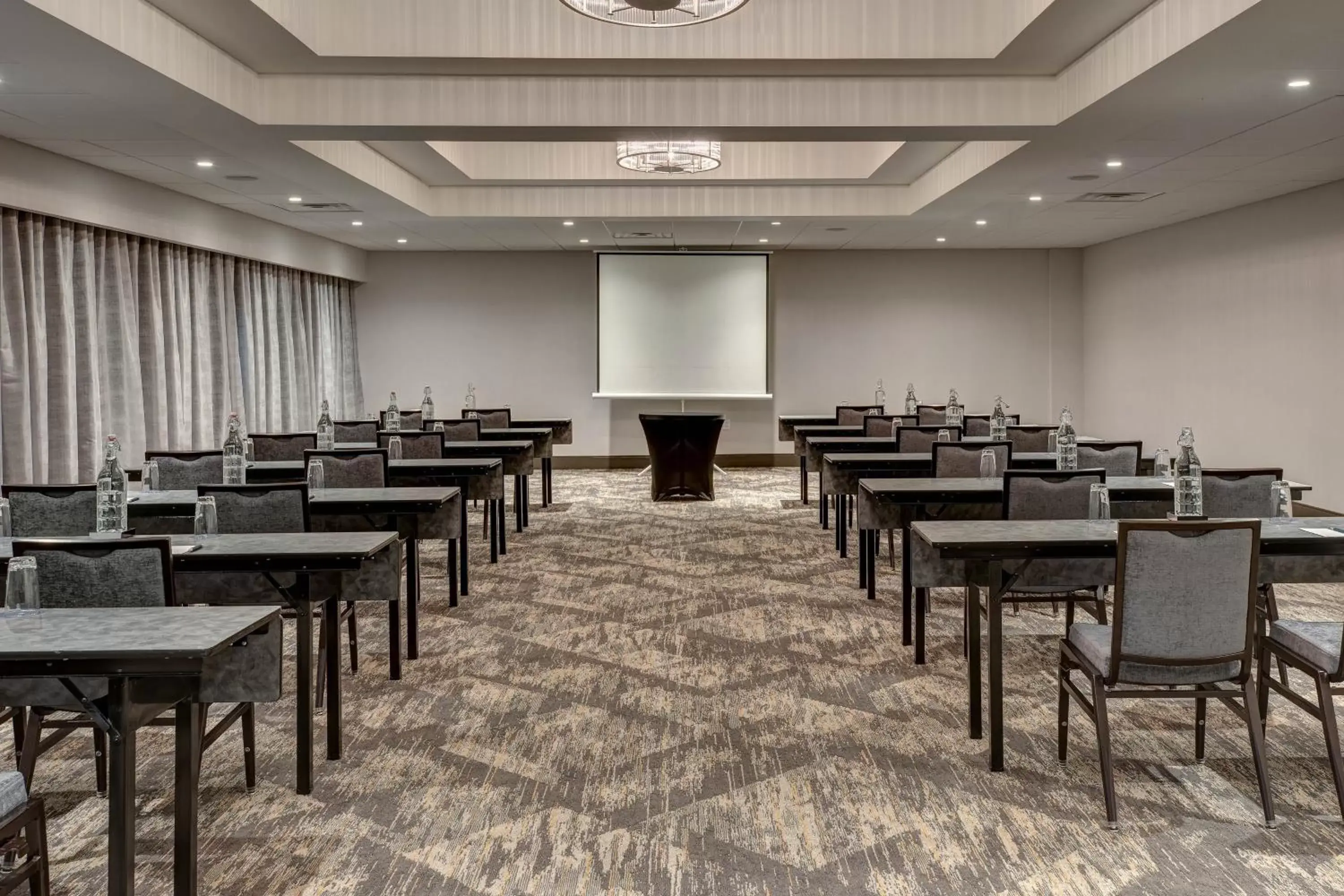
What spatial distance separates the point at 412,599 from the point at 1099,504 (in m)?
3.02

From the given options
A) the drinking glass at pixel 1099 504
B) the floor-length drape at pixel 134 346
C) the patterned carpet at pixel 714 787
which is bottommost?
the patterned carpet at pixel 714 787

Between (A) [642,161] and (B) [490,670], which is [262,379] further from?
(B) [490,670]

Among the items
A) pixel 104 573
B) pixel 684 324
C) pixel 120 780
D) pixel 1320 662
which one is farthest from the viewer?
pixel 684 324

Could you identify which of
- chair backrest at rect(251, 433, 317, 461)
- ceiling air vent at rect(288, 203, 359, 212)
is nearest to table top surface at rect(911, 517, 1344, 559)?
chair backrest at rect(251, 433, 317, 461)

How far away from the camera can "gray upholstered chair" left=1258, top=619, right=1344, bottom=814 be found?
9.82 ft

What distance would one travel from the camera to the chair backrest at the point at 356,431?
767cm

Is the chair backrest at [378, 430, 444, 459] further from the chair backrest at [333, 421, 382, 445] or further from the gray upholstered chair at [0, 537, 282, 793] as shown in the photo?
the gray upholstered chair at [0, 537, 282, 793]

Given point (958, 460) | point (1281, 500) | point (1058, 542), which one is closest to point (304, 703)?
point (1058, 542)

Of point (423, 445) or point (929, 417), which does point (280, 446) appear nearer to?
point (423, 445)

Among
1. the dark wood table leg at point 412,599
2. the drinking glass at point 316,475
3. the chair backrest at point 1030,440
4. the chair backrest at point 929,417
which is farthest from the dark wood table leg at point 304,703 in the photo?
the chair backrest at point 929,417

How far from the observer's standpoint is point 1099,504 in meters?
3.77

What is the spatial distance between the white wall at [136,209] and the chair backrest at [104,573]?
4.74 meters

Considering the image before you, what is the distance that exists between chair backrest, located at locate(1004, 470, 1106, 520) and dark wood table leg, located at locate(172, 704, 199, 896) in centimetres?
327

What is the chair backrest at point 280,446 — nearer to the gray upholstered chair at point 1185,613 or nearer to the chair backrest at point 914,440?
the chair backrest at point 914,440
